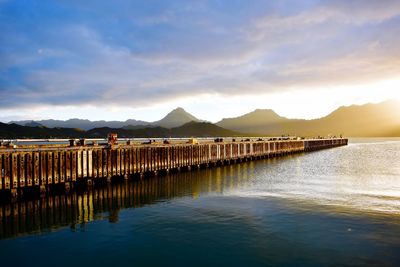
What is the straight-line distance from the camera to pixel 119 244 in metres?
22.8

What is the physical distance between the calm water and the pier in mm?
2156

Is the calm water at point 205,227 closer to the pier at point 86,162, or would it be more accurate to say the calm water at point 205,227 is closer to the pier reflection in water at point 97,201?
the pier reflection in water at point 97,201

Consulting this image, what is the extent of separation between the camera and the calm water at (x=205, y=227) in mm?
20641

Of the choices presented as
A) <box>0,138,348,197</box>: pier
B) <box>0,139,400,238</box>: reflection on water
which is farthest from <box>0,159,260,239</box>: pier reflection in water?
<box>0,138,348,197</box>: pier

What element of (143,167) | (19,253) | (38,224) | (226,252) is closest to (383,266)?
(226,252)

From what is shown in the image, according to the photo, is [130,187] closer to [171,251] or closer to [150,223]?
[150,223]

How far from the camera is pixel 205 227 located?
26.3m

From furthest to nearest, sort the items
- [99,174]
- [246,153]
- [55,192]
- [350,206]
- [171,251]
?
[246,153] → [99,174] → [55,192] → [350,206] → [171,251]

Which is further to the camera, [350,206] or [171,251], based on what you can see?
[350,206]

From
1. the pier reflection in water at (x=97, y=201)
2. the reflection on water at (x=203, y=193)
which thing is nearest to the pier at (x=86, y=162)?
the pier reflection in water at (x=97, y=201)

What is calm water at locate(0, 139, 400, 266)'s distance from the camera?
20.6 metres

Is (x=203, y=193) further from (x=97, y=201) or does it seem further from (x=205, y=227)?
(x=205, y=227)

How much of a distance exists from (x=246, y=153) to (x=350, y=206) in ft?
169

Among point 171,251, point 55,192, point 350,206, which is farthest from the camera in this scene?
point 55,192
